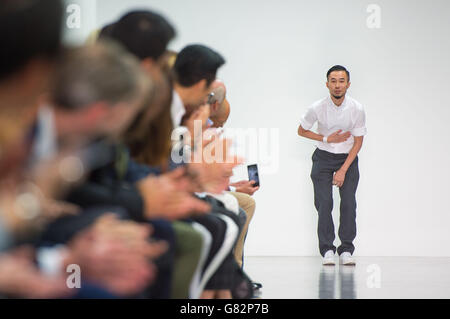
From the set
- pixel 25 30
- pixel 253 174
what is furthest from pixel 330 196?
pixel 25 30

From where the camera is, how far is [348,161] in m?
4.52

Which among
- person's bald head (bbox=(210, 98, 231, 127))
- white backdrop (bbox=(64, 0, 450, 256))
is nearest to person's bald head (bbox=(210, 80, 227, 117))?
person's bald head (bbox=(210, 98, 231, 127))

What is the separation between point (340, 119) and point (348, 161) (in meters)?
0.29

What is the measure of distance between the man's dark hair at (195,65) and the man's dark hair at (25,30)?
4.41 ft

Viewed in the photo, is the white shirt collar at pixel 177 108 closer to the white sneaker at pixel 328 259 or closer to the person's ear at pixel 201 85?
the person's ear at pixel 201 85

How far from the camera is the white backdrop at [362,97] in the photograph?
545cm

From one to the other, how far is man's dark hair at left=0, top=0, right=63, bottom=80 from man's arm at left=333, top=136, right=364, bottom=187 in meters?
3.90

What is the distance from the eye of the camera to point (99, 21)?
545 cm

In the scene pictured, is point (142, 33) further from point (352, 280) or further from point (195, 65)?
point (352, 280)

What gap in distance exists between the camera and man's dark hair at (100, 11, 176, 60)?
1600 mm

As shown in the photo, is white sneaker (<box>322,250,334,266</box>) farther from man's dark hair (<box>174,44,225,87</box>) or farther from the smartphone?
man's dark hair (<box>174,44,225,87</box>)
